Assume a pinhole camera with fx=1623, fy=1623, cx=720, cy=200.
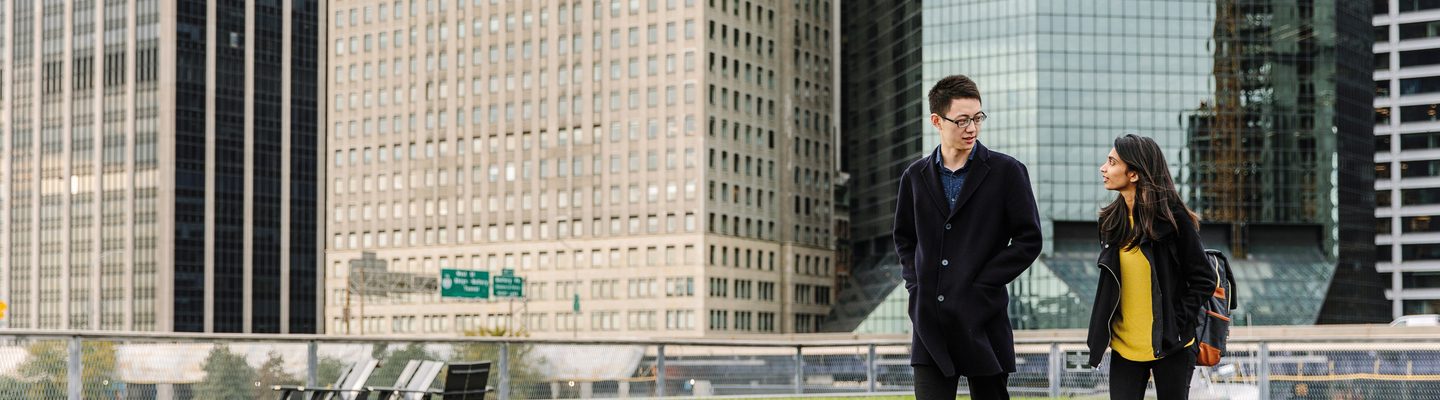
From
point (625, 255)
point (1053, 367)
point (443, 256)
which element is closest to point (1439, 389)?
Result: point (1053, 367)

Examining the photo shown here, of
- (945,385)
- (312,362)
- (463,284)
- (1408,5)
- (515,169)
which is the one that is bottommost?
(463,284)

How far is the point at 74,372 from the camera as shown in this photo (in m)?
12.8

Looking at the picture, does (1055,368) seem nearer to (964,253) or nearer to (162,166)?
(964,253)

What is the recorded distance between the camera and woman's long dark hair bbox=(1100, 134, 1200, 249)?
7.29m

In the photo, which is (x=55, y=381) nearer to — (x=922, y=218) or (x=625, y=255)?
(x=922, y=218)

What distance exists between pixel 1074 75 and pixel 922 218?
11494 cm

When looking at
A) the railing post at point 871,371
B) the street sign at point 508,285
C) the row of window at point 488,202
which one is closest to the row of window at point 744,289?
the row of window at point 488,202

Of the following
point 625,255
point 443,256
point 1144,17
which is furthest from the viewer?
point 443,256

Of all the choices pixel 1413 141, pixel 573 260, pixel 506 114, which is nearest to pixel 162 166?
pixel 506 114

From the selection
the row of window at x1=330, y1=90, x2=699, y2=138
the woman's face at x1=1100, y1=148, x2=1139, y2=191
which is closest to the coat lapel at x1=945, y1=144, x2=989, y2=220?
the woman's face at x1=1100, y1=148, x2=1139, y2=191

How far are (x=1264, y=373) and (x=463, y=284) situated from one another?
282 ft

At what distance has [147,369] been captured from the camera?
1343 centimetres

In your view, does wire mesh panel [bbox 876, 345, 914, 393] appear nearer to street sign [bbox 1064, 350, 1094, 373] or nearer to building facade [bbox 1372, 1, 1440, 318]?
street sign [bbox 1064, 350, 1094, 373]

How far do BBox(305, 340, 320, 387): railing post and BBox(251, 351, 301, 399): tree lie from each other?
100mm
